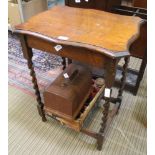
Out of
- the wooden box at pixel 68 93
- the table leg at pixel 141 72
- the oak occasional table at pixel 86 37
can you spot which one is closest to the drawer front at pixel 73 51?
the oak occasional table at pixel 86 37

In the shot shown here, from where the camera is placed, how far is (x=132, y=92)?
6.26ft

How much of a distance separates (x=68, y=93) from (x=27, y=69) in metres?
1.06

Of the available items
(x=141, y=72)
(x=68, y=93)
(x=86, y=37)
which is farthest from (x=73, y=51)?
(x=141, y=72)

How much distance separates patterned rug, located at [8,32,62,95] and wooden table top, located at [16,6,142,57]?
0.86 m

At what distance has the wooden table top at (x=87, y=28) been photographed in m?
1.03

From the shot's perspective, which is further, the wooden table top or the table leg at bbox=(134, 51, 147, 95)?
the table leg at bbox=(134, 51, 147, 95)

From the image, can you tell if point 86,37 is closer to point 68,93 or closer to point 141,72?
point 68,93

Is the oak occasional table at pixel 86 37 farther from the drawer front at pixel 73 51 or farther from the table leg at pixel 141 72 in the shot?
the table leg at pixel 141 72

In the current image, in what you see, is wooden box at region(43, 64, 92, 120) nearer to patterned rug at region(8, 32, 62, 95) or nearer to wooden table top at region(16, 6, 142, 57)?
wooden table top at region(16, 6, 142, 57)

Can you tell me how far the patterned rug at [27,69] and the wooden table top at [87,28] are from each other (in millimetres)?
856

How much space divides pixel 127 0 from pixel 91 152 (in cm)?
257

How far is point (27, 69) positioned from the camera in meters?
2.24

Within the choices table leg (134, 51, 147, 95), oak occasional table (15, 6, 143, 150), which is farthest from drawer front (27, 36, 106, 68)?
table leg (134, 51, 147, 95)

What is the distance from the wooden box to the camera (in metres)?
1.34
